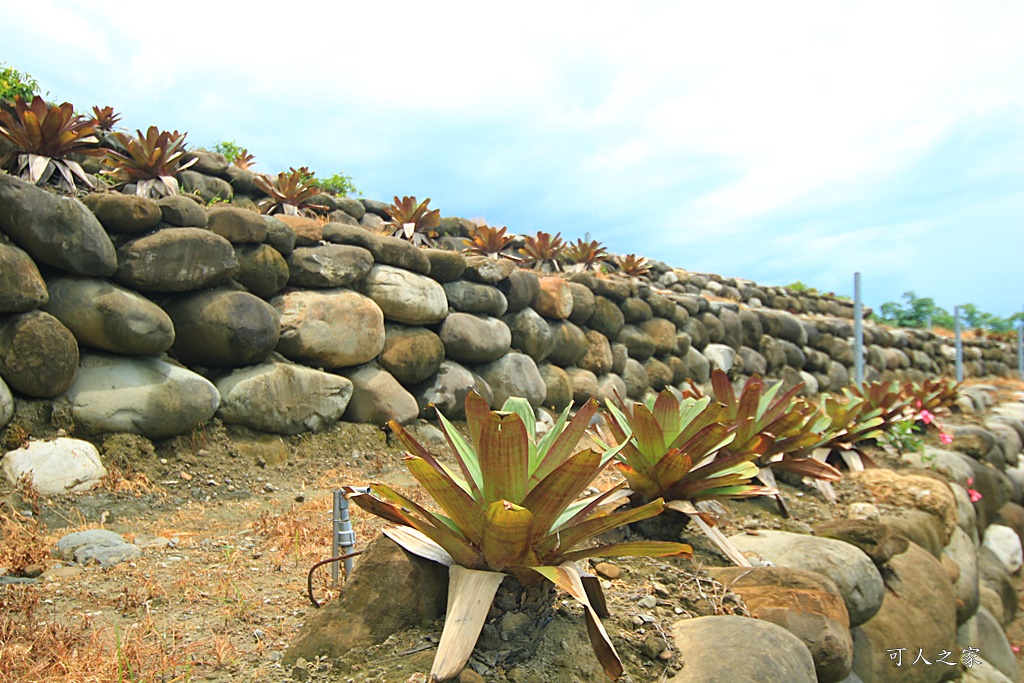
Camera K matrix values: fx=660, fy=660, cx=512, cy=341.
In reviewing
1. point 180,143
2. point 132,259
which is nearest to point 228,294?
point 132,259

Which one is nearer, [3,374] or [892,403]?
[3,374]

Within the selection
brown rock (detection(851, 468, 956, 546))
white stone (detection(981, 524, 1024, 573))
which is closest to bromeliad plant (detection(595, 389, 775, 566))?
brown rock (detection(851, 468, 956, 546))

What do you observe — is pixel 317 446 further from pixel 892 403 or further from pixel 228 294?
pixel 892 403

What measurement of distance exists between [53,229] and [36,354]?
0.68m

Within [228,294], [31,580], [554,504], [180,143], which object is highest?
[180,143]

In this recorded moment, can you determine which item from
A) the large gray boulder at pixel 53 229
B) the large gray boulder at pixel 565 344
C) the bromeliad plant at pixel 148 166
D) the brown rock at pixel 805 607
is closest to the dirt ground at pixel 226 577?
the brown rock at pixel 805 607

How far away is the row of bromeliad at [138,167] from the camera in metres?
4.56

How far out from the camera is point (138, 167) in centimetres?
536

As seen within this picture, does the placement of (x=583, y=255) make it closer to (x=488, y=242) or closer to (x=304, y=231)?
(x=488, y=242)

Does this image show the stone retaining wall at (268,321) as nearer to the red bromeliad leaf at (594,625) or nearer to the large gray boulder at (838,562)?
the large gray boulder at (838,562)

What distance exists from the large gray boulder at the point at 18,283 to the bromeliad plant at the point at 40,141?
→ 4.44 ft

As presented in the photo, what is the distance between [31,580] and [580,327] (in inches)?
216

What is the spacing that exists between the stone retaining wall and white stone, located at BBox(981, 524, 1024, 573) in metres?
3.60

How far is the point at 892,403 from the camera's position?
5551 mm
